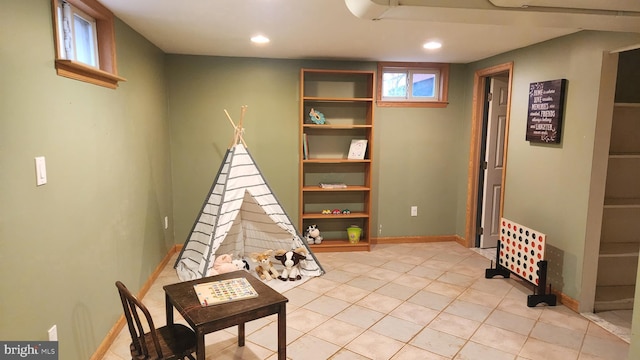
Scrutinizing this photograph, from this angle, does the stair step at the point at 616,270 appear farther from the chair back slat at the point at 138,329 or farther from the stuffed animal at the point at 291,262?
the chair back slat at the point at 138,329

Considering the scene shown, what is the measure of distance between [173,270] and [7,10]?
9.28 feet

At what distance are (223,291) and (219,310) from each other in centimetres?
20

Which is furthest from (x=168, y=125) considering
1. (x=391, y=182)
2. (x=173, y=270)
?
(x=391, y=182)

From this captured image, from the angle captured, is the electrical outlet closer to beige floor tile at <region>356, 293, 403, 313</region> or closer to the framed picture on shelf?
beige floor tile at <region>356, 293, 403, 313</region>

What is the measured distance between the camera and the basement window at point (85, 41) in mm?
2025

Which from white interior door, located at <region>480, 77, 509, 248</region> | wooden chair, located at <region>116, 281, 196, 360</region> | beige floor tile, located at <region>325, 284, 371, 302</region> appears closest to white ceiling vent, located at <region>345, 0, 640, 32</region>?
wooden chair, located at <region>116, 281, 196, 360</region>

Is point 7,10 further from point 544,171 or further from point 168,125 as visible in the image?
point 544,171

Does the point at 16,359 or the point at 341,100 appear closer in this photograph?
the point at 16,359

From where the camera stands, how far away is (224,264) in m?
3.61

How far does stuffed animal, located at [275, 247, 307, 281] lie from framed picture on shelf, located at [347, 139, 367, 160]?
4.61 feet

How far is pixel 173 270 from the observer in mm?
3898

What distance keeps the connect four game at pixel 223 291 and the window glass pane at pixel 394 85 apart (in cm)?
327

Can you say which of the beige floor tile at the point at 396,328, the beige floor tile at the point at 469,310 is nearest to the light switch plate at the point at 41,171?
the beige floor tile at the point at 396,328

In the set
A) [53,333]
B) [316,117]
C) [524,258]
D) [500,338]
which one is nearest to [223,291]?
[53,333]
